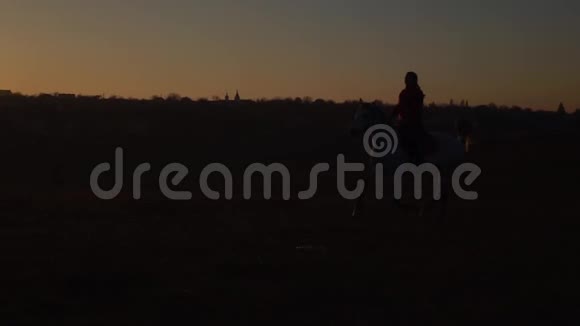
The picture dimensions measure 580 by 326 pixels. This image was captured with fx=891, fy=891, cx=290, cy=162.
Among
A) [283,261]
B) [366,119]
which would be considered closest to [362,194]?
[366,119]

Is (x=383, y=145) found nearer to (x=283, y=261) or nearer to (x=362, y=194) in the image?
(x=362, y=194)

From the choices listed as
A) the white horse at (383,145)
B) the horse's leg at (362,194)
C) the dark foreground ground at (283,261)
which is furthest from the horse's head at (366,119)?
the dark foreground ground at (283,261)

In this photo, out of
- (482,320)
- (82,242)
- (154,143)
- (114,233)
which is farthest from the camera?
(154,143)

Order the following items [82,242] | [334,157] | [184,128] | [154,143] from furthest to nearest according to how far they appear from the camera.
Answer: [184,128] < [154,143] < [334,157] < [82,242]

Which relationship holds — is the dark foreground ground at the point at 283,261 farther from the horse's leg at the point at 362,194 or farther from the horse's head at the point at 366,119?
the horse's head at the point at 366,119

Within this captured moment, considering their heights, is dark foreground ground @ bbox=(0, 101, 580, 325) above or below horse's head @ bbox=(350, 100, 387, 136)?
below

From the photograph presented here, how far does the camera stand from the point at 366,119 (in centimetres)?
1555

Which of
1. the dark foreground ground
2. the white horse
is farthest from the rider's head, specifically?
the dark foreground ground

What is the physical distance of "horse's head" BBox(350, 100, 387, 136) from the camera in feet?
51.0

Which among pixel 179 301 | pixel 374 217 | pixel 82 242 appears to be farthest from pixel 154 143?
pixel 179 301

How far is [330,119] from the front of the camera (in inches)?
2414

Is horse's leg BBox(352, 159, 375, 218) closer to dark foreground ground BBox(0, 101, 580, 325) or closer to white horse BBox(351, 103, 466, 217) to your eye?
white horse BBox(351, 103, 466, 217)

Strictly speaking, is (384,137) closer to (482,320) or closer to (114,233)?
(114,233)

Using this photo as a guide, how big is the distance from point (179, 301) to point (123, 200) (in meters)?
10.9
